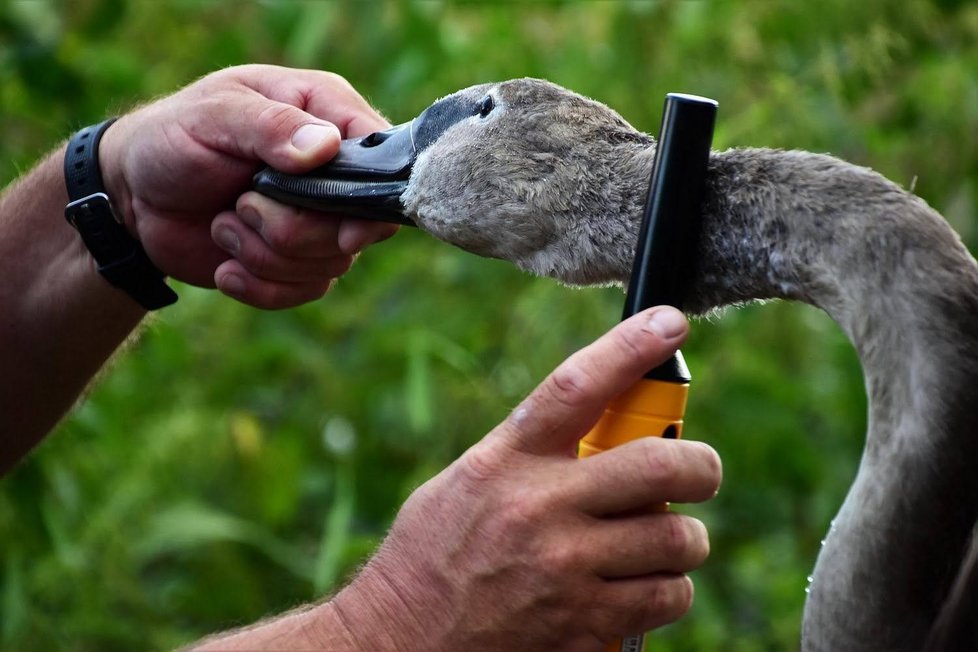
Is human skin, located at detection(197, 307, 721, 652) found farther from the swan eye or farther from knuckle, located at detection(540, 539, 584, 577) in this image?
the swan eye

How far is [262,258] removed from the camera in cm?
168

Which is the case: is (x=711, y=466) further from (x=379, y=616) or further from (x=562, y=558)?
(x=379, y=616)

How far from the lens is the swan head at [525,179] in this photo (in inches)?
49.0

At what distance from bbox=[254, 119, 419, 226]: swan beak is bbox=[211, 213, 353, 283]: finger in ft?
0.42

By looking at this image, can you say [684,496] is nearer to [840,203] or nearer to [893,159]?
[840,203]

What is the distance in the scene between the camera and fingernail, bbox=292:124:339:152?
1.51 m

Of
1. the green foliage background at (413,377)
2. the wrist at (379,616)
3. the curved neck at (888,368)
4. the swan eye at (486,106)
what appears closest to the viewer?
the curved neck at (888,368)

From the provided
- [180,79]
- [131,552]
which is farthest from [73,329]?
[180,79]

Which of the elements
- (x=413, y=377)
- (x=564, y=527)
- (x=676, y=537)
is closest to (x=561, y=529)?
(x=564, y=527)

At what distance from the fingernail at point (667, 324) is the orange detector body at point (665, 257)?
0.13 feet

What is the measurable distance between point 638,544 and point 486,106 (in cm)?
55

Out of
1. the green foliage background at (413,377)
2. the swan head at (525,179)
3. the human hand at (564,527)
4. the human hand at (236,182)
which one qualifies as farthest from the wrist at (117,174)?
the human hand at (564,527)

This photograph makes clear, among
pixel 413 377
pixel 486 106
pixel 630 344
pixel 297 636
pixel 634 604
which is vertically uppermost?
pixel 486 106

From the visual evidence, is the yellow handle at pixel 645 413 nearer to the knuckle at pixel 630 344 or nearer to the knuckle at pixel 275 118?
the knuckle at pixel 630 344
